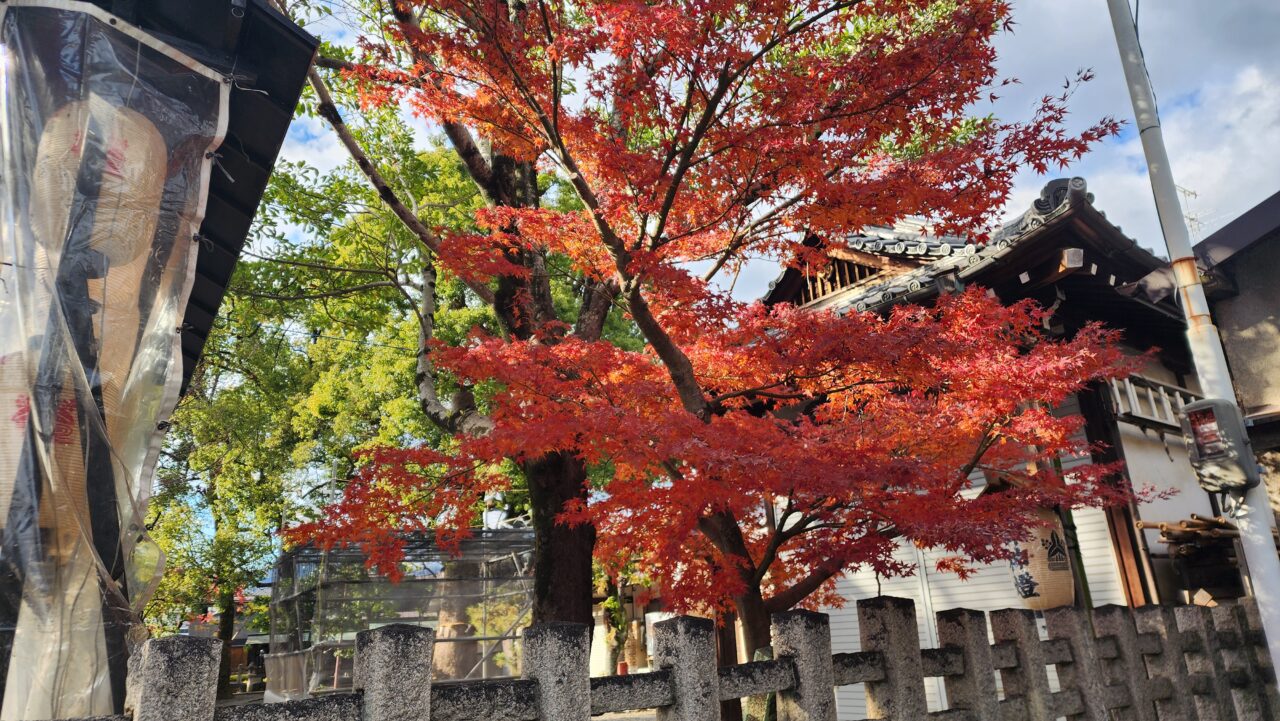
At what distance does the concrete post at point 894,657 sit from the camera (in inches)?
229

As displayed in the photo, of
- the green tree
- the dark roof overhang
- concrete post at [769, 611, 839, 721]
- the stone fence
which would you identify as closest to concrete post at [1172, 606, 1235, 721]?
the stone fence

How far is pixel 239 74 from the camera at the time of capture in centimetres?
527

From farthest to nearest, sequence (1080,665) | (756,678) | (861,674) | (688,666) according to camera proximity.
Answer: (1080,665)
(861,674)
(756,678)
(688,666)

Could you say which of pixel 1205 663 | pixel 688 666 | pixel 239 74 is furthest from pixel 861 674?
pixel 239 74

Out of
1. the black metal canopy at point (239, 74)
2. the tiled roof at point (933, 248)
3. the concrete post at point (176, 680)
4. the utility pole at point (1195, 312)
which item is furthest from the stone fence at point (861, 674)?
the tiled roof at point (933, 248)

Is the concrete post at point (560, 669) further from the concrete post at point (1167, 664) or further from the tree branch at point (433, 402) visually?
the concrete post at point (1167, 664)

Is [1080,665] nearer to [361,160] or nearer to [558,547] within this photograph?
[558,547]

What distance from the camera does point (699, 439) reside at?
22.4ft

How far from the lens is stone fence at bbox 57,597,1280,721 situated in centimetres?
367

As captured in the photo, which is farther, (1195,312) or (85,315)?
(1195,312)

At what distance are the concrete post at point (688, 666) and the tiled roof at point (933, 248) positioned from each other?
19.6 feet

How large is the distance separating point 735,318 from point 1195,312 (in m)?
4.12

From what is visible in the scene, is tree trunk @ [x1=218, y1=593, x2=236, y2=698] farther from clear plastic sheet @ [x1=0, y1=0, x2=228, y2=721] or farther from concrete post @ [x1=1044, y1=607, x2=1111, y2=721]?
concrete post @ [x1=1044, y1=607, x2=1111, y2=721]

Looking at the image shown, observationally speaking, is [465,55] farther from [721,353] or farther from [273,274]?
[273,274]
